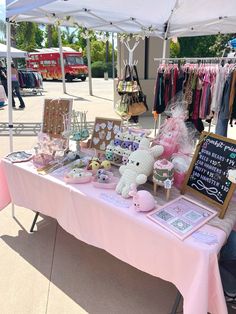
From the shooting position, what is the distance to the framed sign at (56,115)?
266cm

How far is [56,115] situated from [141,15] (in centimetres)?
211

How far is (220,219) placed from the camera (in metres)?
1.61

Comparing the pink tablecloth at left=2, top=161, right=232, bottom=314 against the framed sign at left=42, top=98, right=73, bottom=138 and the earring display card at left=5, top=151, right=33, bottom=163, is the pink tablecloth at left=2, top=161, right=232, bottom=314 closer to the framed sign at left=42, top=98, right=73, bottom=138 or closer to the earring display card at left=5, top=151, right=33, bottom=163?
the earring display card at left=5, top=151, right=33, bottom=163

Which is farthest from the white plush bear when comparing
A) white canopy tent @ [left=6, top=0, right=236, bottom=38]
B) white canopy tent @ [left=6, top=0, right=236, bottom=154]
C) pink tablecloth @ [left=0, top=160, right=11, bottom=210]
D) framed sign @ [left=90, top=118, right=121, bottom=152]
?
white canopy tent @ [left=6, top=0, right=236, bottom=38]

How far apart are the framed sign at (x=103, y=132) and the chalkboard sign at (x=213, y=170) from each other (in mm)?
803

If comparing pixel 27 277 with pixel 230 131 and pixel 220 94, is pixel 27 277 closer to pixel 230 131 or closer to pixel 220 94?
pixel 220 94

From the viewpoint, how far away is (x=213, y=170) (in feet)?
5.74

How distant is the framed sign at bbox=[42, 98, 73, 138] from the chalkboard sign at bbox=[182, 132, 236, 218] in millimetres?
1274

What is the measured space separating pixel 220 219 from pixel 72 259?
1321 millimetres

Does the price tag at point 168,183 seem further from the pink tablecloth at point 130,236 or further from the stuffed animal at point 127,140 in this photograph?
the stuffed animal at point 127,140

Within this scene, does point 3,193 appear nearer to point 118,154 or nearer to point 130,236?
point 118,154

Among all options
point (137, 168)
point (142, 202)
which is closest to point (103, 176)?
point (137, 168)

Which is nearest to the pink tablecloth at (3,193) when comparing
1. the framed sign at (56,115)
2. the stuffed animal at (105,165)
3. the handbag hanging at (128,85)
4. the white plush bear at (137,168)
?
the framed sign at (56,115)

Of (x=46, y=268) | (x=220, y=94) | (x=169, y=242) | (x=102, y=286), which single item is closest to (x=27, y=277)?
(x=46, y=268)
